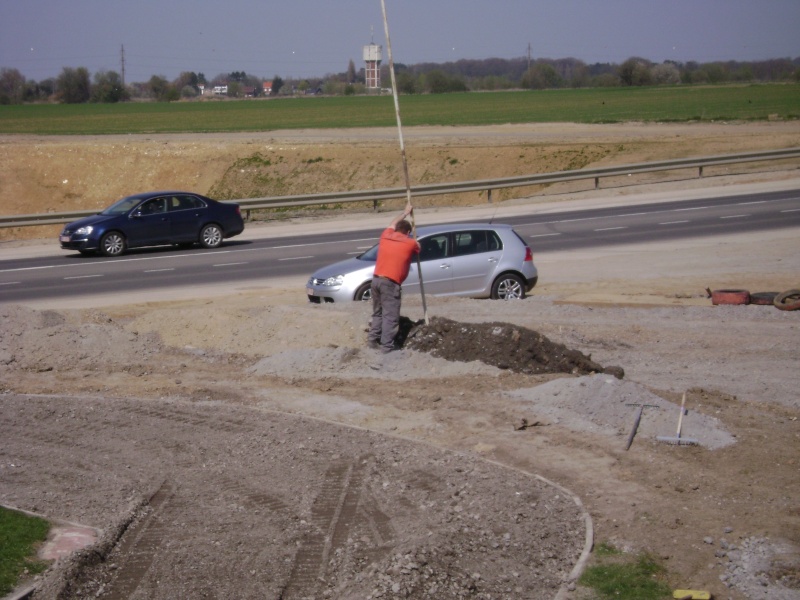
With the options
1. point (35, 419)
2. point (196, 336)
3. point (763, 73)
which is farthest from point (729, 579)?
point (763, 73)

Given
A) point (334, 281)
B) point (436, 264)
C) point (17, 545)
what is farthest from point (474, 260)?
point (17, 545)

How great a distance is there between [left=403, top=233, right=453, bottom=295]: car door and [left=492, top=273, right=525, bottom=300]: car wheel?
0.86 meters

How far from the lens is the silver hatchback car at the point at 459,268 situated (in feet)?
51.4

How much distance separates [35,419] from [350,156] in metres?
42.8

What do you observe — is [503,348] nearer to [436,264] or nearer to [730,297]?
[436,264]

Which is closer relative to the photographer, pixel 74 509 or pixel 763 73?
pixel 74 509

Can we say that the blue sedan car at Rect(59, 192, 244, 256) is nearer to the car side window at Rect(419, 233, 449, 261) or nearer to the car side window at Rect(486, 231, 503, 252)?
the car side window at Rect(419, 233, 449, 261)

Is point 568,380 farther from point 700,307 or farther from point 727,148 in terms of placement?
point 727,148

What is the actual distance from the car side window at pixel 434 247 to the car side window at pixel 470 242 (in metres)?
0.18

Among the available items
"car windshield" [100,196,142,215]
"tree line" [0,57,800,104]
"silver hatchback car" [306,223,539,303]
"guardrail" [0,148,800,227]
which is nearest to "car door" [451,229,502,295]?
"silver hatchback car" [306,223,539,303]

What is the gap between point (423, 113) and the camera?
82.6 m

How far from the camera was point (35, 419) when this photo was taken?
9742 millimetres

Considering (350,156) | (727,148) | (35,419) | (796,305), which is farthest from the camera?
(350,156)

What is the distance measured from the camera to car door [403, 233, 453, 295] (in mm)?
15961
